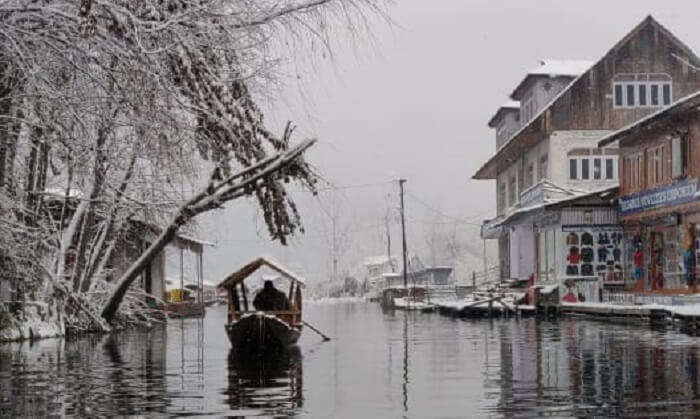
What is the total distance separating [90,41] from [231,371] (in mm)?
9718

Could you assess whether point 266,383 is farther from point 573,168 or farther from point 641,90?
point 641,90

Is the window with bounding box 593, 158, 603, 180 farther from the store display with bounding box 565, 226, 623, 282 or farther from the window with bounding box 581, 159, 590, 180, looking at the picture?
the store display with bounding box 565, 226, 623, 282

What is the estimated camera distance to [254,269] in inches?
1048

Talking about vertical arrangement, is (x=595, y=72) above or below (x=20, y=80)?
above

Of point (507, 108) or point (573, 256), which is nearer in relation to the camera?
point (573, 256)

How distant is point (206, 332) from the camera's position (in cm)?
3759

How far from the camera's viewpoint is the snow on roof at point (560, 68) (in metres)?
54.1

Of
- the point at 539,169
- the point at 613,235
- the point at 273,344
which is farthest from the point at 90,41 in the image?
the point at 539,169

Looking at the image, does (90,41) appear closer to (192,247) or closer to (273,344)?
(273,344)

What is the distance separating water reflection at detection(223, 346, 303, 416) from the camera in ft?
44.6

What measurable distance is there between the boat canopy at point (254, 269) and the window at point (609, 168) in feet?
91.5

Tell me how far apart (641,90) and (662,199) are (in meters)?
11.9

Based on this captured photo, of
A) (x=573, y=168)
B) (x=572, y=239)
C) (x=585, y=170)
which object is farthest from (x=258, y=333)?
(x=585, y=170)

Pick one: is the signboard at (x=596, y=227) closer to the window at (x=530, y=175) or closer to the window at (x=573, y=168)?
the window at (x=573, y=168)
